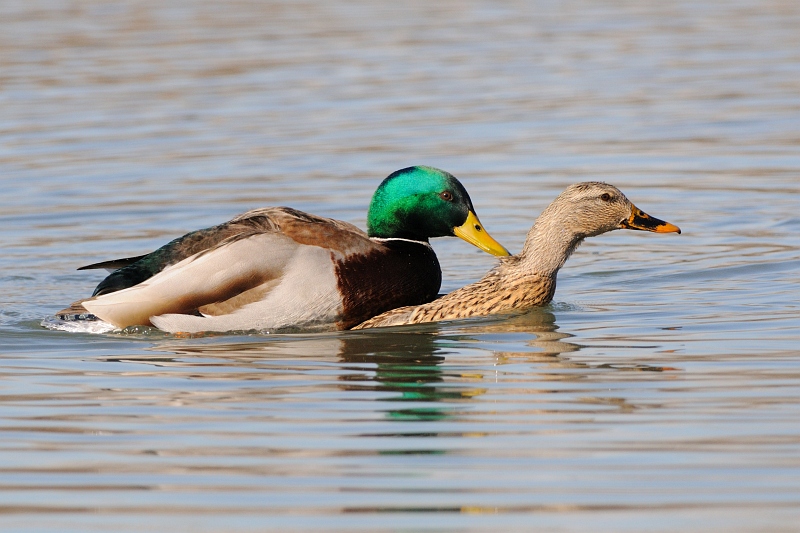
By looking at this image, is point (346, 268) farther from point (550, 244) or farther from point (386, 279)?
point (550, 244)

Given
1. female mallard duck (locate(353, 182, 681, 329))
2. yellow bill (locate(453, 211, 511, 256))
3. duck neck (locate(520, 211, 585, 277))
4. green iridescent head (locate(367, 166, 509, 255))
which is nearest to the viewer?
green iridescent head (locate(367, 166, 509, 255))

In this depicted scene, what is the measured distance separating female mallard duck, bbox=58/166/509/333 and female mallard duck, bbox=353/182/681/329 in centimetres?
43

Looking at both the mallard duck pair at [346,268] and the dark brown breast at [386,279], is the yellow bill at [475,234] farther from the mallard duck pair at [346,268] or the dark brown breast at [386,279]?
the dark brown breast at [386,279]

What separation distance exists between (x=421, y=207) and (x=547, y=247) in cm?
93

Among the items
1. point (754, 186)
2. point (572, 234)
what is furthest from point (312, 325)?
point (754, 186)

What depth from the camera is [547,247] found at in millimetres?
9805

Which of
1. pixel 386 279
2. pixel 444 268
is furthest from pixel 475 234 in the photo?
pixel 444 268

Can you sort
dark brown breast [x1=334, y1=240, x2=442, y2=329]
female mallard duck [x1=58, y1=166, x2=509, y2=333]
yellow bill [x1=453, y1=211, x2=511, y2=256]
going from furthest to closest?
1. yellow bill [x1=453, y1=211, x2=511, y2=256]
2. dark brown breast [x1=334, y1=240, x2=442, y2=329]
3. female mallard duck [x1=58, y1=166, x2=509, y2=333]

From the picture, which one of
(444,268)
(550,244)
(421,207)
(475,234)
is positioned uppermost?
(421,207)

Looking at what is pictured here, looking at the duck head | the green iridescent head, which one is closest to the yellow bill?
the green iridescent head

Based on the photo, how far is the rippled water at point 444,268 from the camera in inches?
218

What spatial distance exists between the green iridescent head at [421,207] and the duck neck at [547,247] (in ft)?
1.48

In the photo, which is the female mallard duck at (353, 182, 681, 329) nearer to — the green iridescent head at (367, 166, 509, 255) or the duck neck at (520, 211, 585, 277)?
the duck neck at (520, 211, 585, 277)

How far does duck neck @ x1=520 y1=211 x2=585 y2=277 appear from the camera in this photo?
32.1 ft
